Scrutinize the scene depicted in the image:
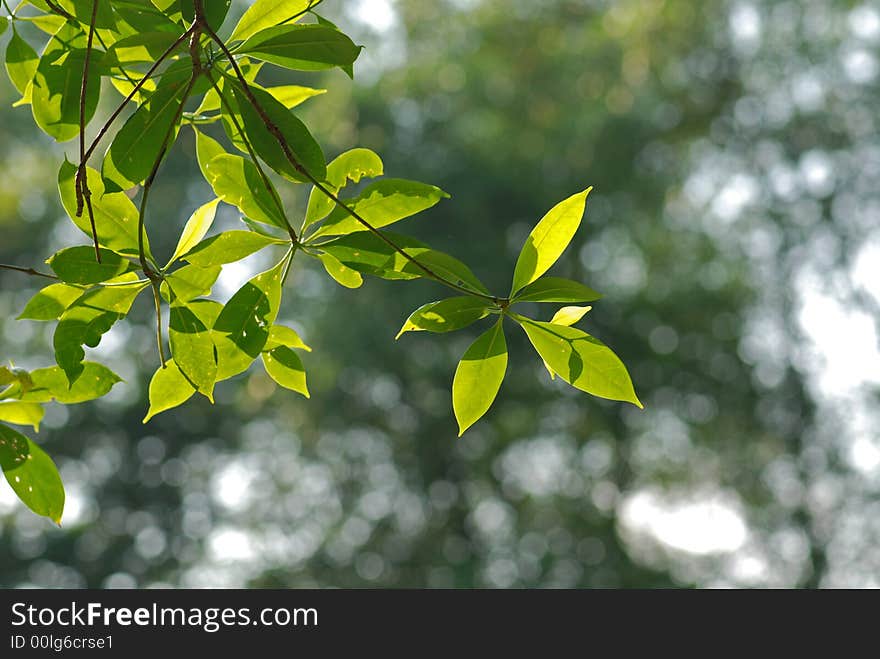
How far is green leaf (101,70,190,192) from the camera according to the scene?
417 millimetres

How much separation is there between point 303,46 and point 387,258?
104mm

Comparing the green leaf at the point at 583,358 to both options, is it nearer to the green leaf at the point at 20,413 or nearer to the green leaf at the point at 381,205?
the green leaf at the point at 381,205

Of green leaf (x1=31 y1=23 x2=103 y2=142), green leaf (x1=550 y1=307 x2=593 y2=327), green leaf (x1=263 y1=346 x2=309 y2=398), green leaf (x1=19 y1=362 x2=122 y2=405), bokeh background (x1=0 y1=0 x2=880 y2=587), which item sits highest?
bokeh background (x1=0 y1=0 x2=880 y2=587)

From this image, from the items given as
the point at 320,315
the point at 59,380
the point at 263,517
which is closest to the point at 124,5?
the point at 59,380

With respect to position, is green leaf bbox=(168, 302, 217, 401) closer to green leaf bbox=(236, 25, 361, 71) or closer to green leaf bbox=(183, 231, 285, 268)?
green leaf bbox=(183, 231, 285, 268)

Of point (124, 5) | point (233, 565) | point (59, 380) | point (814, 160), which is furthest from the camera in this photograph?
point (233, 565)

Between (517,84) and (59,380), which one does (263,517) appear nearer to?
(517,84)

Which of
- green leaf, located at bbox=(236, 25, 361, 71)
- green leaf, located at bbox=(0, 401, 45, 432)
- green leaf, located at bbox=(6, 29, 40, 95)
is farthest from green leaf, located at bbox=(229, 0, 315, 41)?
green leaf, located at bbox=(0, 401, 45, 432)

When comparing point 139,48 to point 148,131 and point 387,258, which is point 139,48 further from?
point 387,258

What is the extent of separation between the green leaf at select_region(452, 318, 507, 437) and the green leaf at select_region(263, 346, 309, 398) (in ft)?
0.29

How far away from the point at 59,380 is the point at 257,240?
0.16 m

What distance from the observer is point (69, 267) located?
0.45m

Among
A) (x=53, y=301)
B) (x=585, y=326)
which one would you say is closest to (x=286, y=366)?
(x=53, y=301)
